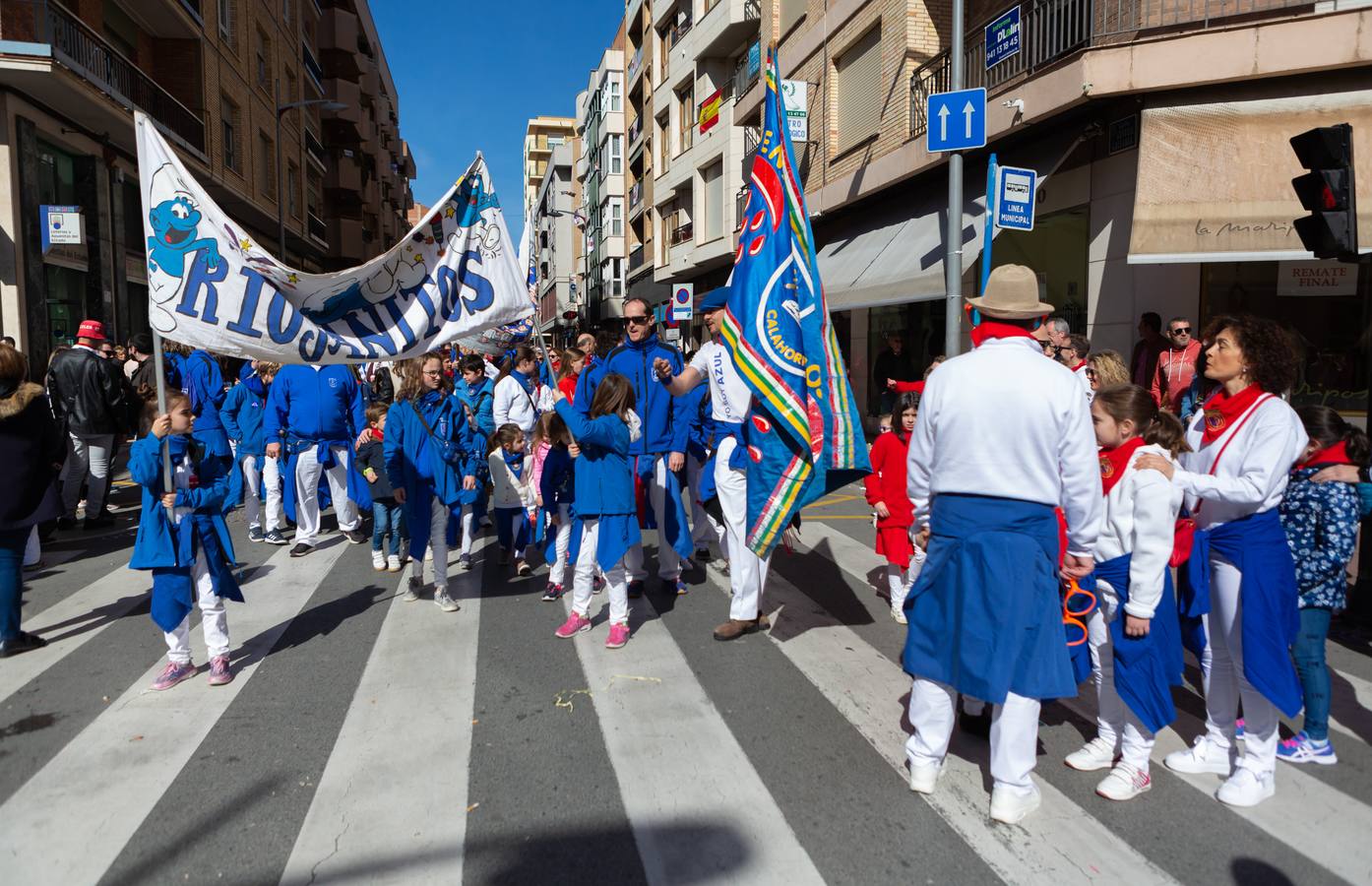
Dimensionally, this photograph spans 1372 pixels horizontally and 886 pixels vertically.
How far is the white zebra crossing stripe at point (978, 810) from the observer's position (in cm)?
291

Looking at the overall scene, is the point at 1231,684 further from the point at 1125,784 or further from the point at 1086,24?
the point at 1086,24

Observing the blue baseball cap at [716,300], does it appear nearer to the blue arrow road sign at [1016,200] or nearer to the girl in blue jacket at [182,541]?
the girl in blue jacket at [182,541]

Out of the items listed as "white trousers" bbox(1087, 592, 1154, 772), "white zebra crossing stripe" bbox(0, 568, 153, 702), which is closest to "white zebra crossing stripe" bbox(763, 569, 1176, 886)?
"white trousers" bbox(1087, 592, 1154, 772)

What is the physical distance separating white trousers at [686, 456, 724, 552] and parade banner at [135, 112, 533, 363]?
79.6 inches

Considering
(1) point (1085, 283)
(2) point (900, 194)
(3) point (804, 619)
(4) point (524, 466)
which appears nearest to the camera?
(3) point (804, 619)

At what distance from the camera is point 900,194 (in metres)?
16.2

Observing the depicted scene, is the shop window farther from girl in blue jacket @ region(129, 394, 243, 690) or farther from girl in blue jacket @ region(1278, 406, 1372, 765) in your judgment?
girl in blue jacket @ region(129, 394, 243, 690)

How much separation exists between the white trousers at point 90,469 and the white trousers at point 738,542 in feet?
23.0

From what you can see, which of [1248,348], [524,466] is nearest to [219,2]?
[524,466]

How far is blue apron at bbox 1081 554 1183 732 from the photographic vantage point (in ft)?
10.9

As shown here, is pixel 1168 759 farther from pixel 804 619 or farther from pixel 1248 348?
pixel 804 619

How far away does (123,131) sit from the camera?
18453 mm

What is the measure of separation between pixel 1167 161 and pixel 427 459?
27.8 feet

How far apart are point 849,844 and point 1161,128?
940 cm
